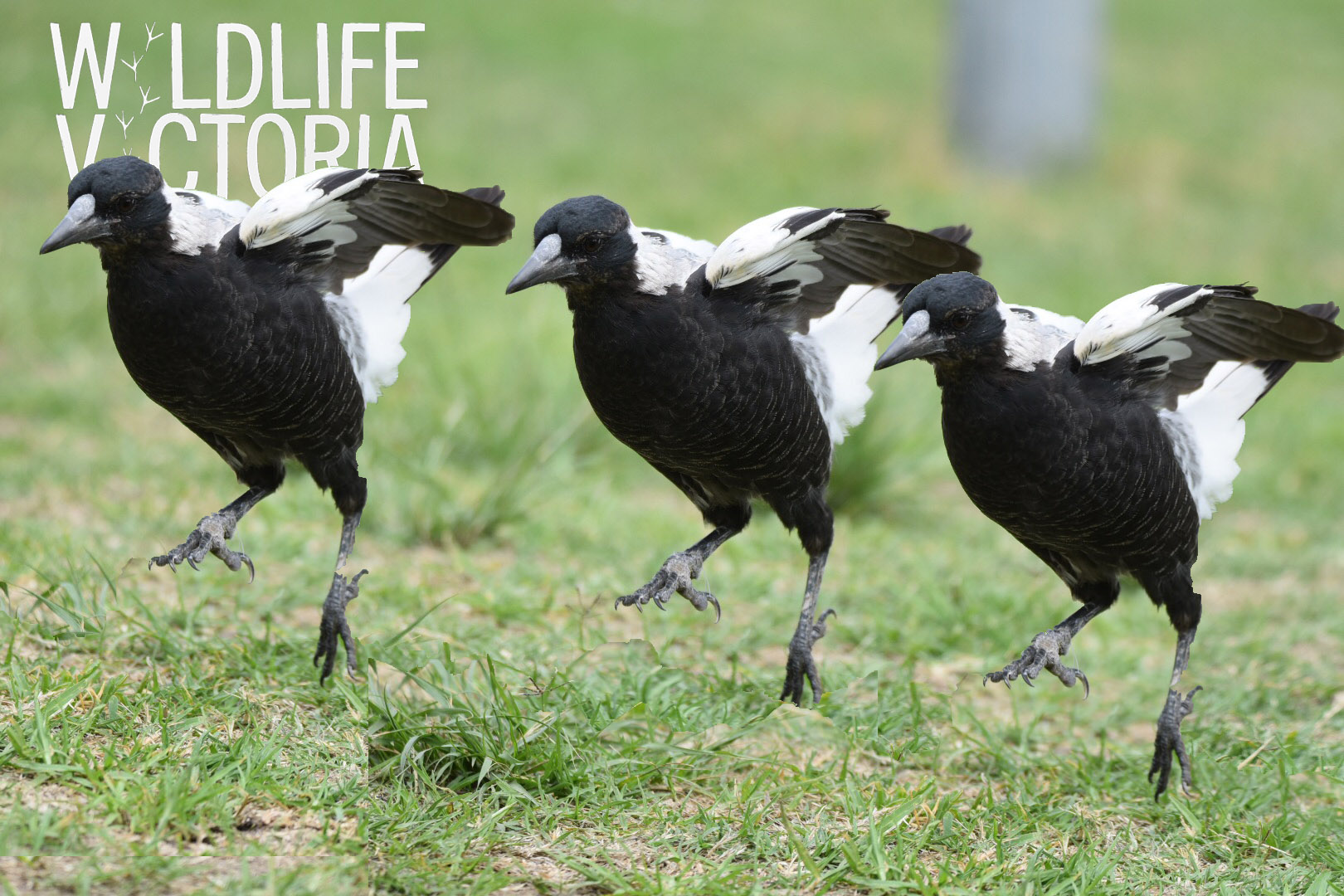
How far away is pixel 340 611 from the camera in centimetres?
332

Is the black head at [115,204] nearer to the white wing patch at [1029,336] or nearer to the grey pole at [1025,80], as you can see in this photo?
the white wing patch at [1029,336]

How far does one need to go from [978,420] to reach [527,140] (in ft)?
36.8

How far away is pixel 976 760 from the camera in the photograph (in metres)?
3.88

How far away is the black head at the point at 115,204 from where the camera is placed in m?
2.82

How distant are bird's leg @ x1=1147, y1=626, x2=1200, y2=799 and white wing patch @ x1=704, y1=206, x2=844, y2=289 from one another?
4.95 ft

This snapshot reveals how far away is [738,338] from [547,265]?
501 mm

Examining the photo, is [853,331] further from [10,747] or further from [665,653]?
[10,747]

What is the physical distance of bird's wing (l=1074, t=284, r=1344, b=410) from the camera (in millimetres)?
3057

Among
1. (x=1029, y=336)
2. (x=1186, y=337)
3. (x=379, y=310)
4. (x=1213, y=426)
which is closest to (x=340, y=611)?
(x=379, y=310)

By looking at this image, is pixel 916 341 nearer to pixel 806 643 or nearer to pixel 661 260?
pixel 661 260

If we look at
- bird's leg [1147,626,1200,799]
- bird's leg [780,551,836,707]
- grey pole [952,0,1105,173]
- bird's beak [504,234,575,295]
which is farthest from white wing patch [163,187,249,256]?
grey pole [952,0,1105,173]

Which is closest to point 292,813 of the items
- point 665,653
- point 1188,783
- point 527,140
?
point 665,653

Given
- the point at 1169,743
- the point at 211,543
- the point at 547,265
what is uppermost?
the point at 547,265

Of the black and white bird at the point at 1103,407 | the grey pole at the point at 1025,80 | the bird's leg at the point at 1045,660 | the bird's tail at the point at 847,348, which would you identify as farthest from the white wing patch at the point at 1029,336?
the grey pole at the point at 1025,80
